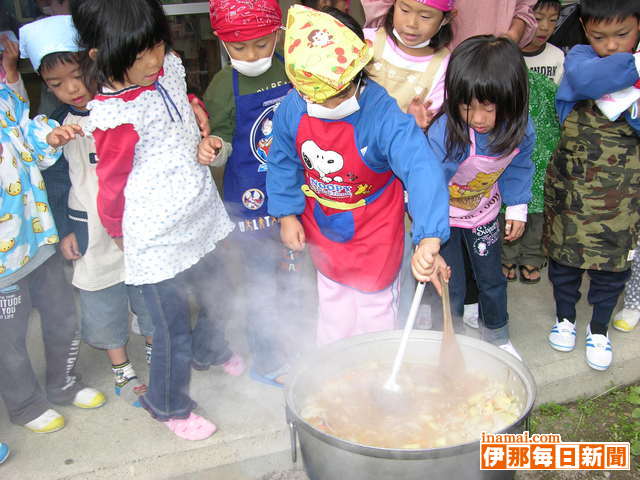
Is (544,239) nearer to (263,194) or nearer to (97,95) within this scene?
(263,194)

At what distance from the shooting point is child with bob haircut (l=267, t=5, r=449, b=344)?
89.0 inches

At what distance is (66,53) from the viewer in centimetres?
269

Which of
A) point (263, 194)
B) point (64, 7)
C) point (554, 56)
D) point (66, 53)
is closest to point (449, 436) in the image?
point (263, 194)

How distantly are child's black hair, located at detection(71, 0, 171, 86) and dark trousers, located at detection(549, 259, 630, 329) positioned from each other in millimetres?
2526

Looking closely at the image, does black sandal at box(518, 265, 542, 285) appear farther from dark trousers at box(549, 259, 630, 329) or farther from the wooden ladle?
the wooden ladle

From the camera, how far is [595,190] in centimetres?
327

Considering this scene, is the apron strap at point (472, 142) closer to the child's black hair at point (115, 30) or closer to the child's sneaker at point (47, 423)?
the child's black hair at point (115, 30)

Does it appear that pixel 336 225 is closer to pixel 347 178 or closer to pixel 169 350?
pixel 347 178

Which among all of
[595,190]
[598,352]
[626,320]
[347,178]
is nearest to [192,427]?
[347,178]

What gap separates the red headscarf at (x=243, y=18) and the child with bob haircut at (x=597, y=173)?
1522 millimetres

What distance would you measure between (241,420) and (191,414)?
0.25 m

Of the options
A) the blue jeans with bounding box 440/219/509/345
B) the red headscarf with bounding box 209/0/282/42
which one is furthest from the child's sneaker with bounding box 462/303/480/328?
the red headscarf with bounding box 209/0/282/42

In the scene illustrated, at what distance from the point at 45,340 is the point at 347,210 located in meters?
1.65

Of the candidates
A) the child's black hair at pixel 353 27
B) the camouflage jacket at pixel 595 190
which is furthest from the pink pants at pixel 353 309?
the camouflage jacket at pixel 595 190
